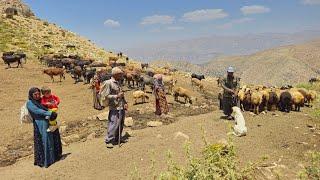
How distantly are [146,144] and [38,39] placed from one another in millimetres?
37974

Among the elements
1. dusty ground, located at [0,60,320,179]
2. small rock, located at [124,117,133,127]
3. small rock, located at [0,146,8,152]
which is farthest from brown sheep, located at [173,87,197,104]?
small rock, located at [0,146,8,152]

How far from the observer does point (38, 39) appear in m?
46.1

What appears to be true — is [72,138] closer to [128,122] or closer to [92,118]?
[128,122]

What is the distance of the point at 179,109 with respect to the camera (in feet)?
64.7

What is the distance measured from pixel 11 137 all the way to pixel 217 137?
27.5 feet

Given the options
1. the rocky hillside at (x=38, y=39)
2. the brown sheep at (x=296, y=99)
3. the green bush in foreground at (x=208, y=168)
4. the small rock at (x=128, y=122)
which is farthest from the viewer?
the rocky hillside at (x=38, y=39)

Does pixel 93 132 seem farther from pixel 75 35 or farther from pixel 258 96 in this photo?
pixel 75 35

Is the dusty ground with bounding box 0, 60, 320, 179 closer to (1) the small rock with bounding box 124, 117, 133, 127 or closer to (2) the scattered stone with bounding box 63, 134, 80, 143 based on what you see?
(1) the small rock with bounding box 124, 117, 133, 127

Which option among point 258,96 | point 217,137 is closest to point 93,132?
point 217,137

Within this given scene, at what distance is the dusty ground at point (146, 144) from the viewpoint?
9.59 metres

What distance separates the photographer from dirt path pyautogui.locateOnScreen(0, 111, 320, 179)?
31.1 feet

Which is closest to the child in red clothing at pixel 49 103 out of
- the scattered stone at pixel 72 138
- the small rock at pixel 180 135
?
the small rock at pixel 180 135

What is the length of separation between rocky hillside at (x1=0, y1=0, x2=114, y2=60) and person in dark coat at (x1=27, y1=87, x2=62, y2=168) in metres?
29.1

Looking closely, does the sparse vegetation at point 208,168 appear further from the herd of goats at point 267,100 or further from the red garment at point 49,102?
the herd of goats at point 267,100
